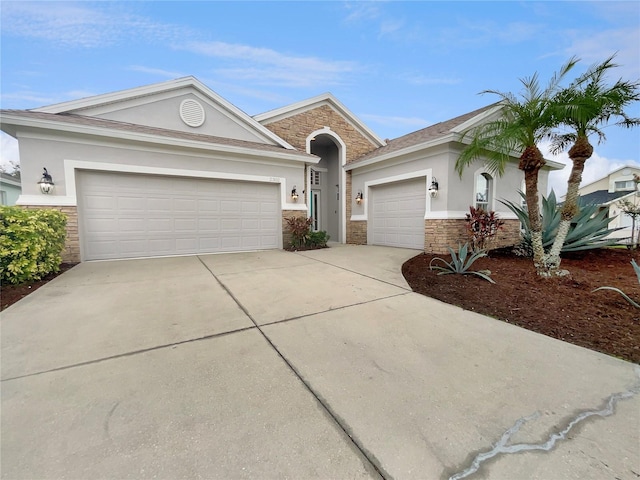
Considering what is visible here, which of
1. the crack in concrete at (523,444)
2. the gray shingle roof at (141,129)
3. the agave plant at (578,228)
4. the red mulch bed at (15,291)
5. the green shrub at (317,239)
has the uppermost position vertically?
the gray shingle roof at (141,129)

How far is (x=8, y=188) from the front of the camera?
12555mm

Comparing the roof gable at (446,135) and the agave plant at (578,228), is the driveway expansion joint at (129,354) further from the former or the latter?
the roof gable at (446,135)

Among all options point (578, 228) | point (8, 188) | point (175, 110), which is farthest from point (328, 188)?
point (8, 188)

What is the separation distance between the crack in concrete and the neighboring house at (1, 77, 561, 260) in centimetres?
619

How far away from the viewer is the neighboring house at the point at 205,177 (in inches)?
257

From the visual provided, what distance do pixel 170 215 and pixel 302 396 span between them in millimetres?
7454

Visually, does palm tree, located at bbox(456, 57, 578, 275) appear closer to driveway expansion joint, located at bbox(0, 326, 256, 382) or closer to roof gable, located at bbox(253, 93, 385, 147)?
driveway expansion joint, located at bbox(0, 326, 256, 382)

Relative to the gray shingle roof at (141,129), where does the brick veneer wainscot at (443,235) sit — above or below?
below

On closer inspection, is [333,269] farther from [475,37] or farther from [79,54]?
[79,54]

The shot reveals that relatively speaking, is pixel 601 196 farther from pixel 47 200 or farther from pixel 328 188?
pixel 47 200

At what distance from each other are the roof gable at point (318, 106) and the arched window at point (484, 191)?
5.18 metres

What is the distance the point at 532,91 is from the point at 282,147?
7.31 meters

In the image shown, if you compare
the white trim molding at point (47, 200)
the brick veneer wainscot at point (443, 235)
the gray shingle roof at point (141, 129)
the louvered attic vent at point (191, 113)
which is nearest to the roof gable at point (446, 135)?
the brick veneer wainscot at point (443, 235)

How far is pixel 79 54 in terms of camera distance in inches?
289
